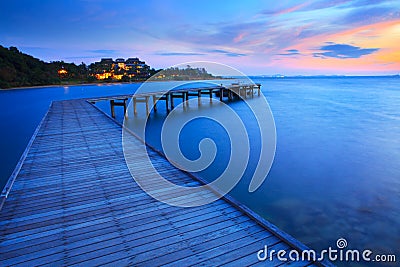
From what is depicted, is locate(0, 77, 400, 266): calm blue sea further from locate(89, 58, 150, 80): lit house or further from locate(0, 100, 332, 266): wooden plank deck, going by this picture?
locate(89, 58, 150, 80): lit house

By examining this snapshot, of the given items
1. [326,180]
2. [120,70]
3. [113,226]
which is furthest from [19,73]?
[113,226]

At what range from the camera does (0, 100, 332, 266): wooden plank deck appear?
7.06 ft

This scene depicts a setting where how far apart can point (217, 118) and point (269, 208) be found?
40.1ft

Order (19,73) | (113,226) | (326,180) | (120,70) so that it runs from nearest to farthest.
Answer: (113,226) < (326,180) < (19,73) < (120,70)

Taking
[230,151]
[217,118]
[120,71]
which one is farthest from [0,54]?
[230,151]

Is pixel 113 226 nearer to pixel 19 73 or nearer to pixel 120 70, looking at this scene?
pixel 19 73

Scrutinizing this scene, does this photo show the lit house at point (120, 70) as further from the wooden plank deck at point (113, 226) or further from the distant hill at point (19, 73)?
the wooden plank deck at point (113, 226)

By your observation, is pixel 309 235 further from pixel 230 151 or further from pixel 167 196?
pixel 230 151

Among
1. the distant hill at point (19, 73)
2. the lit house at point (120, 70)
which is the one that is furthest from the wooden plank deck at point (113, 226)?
the lit house at point (120, 70)

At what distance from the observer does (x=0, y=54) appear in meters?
53.8

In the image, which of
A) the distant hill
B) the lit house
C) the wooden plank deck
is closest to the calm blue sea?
the wooden plank deck

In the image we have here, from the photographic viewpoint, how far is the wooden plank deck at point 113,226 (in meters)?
2.15

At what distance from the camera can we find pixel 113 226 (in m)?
2.62

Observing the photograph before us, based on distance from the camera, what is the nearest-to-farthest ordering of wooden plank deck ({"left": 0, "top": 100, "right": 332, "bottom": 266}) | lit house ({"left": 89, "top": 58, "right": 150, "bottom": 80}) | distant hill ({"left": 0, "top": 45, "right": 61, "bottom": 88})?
wooden plank deck ({"left": 0, "top": 100, "right": 332, "bottom": 266}) → distant hill ({"left": 0, "top": 45, "right": 61, "bottom": 88}) → lit house ({"left": 89, "top": 58, "right": 150, "bottom": 80})
